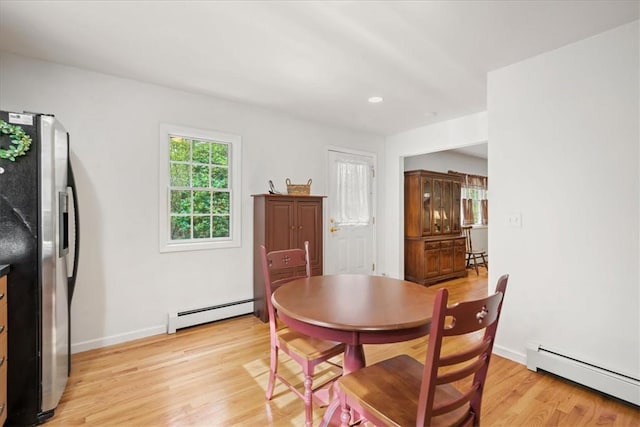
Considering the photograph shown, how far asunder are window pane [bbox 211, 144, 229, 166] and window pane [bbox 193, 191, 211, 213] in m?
0.38

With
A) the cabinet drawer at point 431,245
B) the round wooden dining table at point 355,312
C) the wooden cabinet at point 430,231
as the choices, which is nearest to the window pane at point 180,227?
the round wooden dining table at point 355,312

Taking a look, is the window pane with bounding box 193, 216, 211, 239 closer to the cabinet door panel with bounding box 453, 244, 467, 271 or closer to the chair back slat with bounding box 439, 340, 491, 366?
the chair back slat with bounding box 439, 340, 491, 366

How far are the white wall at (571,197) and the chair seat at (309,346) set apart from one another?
1803 millimetres

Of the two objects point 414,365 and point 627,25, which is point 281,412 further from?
point 627,25

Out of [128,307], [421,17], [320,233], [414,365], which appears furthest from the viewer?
[320,233]

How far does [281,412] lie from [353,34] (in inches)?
102

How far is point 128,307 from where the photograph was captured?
9.89ft

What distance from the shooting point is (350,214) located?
4.87 m

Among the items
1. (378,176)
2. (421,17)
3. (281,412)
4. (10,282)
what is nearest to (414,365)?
(281,412)

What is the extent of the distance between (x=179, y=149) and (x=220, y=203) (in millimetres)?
728

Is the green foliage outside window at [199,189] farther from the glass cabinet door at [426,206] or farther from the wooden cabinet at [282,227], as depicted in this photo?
the glass cabinet door at [426,206]

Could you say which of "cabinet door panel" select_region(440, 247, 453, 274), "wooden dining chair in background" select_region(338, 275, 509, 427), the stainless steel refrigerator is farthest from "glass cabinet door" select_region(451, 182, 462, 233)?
the stainless steel refrigerator

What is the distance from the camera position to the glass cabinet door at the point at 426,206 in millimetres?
5395

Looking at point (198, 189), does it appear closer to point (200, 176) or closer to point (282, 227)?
point (200, 176)
